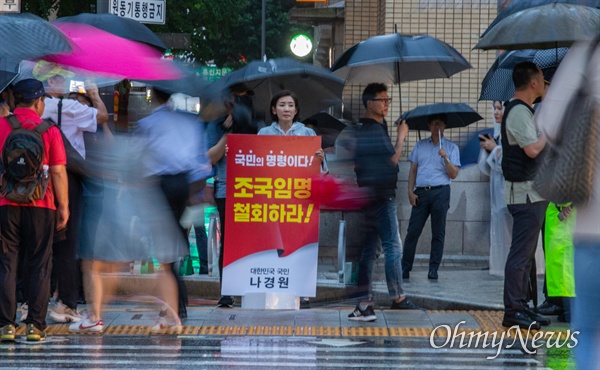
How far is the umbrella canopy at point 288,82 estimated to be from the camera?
11320 millimetres

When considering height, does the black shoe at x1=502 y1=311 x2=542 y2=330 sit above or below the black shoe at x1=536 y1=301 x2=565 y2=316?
above

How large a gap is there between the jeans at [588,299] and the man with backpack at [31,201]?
15.0 ft

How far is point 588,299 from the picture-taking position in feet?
15.7

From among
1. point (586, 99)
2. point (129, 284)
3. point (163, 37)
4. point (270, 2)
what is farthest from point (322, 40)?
point (586, 99)

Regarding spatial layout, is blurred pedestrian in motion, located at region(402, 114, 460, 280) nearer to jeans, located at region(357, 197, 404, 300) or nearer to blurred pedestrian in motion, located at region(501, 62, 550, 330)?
jeans, located at region(357, 197, 404, 300)

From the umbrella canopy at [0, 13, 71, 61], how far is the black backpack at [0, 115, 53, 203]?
0.48 metres

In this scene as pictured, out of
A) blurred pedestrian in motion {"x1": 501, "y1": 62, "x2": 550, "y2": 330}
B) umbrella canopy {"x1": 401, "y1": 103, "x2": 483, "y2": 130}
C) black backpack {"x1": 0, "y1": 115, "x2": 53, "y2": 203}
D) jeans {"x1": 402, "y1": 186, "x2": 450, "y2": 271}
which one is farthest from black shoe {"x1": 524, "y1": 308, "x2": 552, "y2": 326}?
umbrella canopy {"x1": 401, "y1": 103, "x2": 483, "y2": 130}

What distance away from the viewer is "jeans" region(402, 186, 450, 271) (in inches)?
505

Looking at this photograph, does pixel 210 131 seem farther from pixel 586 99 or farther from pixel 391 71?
Answer: pixel 586 99

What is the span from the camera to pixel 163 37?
14086mm

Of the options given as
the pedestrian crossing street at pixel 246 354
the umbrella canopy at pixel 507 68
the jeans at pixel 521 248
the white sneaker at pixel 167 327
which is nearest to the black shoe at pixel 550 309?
the jeans at pixel 521 248

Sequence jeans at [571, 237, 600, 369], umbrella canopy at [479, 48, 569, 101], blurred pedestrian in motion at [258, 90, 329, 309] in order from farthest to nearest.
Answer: umbrella canopy at [479, 48, 569, 101], blurred pedestrian in motion at [258, 90, 329, 309], jeans at [571, 237, 600, 369]

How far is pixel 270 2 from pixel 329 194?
43335 mm
